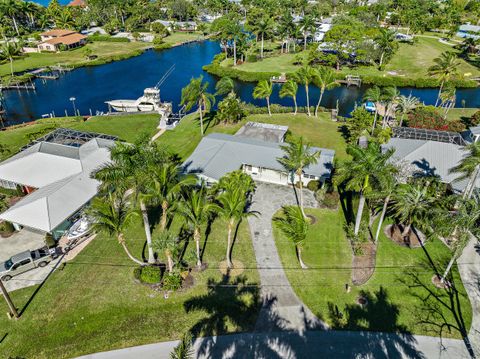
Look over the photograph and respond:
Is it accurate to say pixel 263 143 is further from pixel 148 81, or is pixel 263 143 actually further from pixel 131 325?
pixel 148 81

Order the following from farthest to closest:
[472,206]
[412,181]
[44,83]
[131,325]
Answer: [44,83], [412,181], [472,206], [131,325]

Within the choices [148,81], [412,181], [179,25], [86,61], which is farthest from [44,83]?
[412,181]

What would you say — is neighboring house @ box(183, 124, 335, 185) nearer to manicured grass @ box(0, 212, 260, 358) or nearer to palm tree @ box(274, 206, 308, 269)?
palm tree @ box(274, 206, 308, 269)

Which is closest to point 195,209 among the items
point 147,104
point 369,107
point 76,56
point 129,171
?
point 129,171

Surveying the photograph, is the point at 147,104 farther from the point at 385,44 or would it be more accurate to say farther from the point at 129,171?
the point at 385,44

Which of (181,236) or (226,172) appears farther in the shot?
(226,172)

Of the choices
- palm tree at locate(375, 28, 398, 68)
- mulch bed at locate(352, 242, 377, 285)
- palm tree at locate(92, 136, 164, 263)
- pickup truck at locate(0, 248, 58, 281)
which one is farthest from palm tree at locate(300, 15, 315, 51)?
pickup truck at locate(0, 248, 58, 281)
